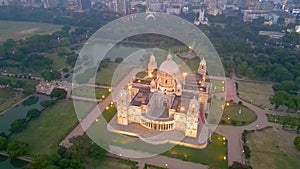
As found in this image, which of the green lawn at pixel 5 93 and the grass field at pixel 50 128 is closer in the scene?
the grass field at pixel 50 128

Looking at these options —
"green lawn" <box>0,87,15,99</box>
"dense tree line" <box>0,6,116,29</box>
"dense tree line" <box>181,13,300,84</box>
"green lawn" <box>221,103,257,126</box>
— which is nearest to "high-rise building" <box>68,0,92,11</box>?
"dense tree line" <box>0,6,116,29</box>

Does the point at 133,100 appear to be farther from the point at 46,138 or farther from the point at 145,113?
the point at 46,138

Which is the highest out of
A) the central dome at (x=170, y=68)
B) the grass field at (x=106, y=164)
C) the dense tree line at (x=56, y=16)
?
the dense tree line at (x=56, y=16)

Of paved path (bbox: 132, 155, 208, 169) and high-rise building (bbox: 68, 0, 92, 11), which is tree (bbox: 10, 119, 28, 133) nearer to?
paved path (bbox: 132, 155, 208, 169)

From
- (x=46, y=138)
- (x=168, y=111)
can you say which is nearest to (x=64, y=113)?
(x=46, y=138)

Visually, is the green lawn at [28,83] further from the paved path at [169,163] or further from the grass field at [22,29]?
the grass field at [22,29]

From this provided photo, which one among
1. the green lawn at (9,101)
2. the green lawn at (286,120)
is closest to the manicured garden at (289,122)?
the green lawn at (286,120)
